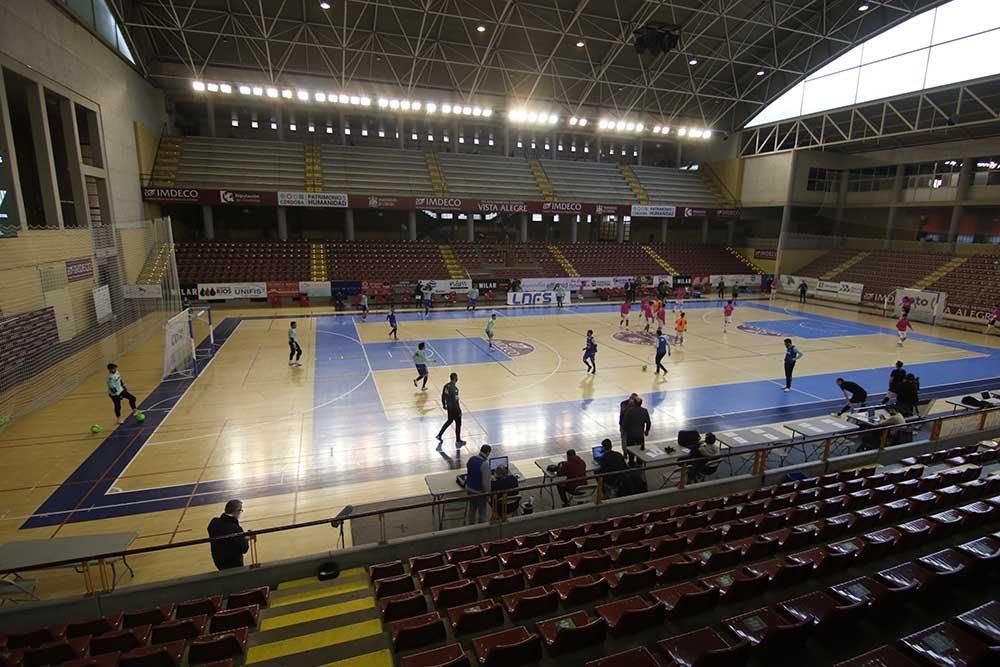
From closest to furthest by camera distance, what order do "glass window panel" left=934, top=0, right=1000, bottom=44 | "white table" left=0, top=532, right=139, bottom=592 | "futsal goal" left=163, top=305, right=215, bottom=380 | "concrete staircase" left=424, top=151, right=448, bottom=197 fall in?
"white table" left=0, top=532, right=139, bottom=592 < "futsal goal" left=163, top=305, right=215, bottom=380 < "glass window panel" left=934, top=0, right=1000, bottom=44 < "concrete staircase" left=424, top=151, right=448, bottom=197

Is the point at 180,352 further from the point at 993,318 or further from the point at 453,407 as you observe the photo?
the point at 993,318

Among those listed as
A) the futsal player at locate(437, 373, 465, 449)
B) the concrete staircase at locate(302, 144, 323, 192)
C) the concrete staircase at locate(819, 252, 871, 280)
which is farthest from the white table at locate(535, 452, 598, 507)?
the concrete staircase at locate(819, 252, 871, 280)

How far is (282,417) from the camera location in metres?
13.4

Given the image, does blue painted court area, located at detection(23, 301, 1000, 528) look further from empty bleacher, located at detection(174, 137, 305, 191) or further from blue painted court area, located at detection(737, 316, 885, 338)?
empty bleacher, located at detection(174, 137, 305, 191)

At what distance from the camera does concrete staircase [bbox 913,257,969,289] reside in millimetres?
33375

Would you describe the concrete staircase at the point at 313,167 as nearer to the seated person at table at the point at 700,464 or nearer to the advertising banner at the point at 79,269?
the advertising banner at the point at 79,269

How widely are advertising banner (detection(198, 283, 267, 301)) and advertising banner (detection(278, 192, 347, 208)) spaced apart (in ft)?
20.8

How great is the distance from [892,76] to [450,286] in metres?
30.5

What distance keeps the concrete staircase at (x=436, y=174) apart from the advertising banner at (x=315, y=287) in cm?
1137

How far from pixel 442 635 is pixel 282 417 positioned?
10.2 metres

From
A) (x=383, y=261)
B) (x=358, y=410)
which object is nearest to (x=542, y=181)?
(x=383, y=261)

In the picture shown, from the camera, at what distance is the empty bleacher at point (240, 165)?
3238 cm

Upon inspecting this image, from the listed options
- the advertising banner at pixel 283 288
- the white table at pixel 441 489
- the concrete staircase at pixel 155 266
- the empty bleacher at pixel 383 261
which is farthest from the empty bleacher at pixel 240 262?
the white table at pixel 441 489

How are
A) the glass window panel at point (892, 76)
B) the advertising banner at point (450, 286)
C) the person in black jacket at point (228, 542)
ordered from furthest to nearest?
1. the advertising banner at point (450, 286)
2. the glass window panel at point (892, 76)
3. the person in black jacket at point (228, 542)
